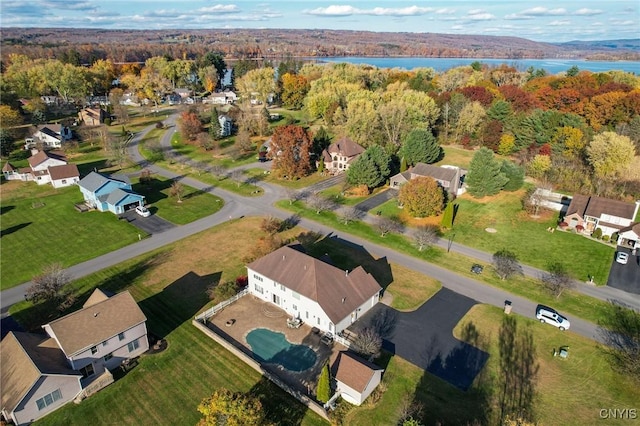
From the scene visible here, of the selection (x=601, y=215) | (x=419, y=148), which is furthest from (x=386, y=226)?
(x=601, y=215)

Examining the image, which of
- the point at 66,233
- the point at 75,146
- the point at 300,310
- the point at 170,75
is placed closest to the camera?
the point at 300,310

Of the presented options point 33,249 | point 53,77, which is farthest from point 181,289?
point 53,77

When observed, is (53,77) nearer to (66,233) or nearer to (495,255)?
(66,233)

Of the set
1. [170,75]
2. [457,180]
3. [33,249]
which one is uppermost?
[170,75]

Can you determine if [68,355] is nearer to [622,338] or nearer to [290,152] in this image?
[622,338]

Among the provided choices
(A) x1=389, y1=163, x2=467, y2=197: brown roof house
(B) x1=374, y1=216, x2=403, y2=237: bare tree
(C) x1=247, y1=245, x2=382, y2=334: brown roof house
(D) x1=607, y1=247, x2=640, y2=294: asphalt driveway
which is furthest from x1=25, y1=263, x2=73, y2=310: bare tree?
(D) x1=607, y1=247, x2=640, y2=294: asphalt driveway

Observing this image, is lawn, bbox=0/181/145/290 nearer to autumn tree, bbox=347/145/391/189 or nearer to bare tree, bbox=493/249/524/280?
autumn tree, bbox=347/145/391/189
